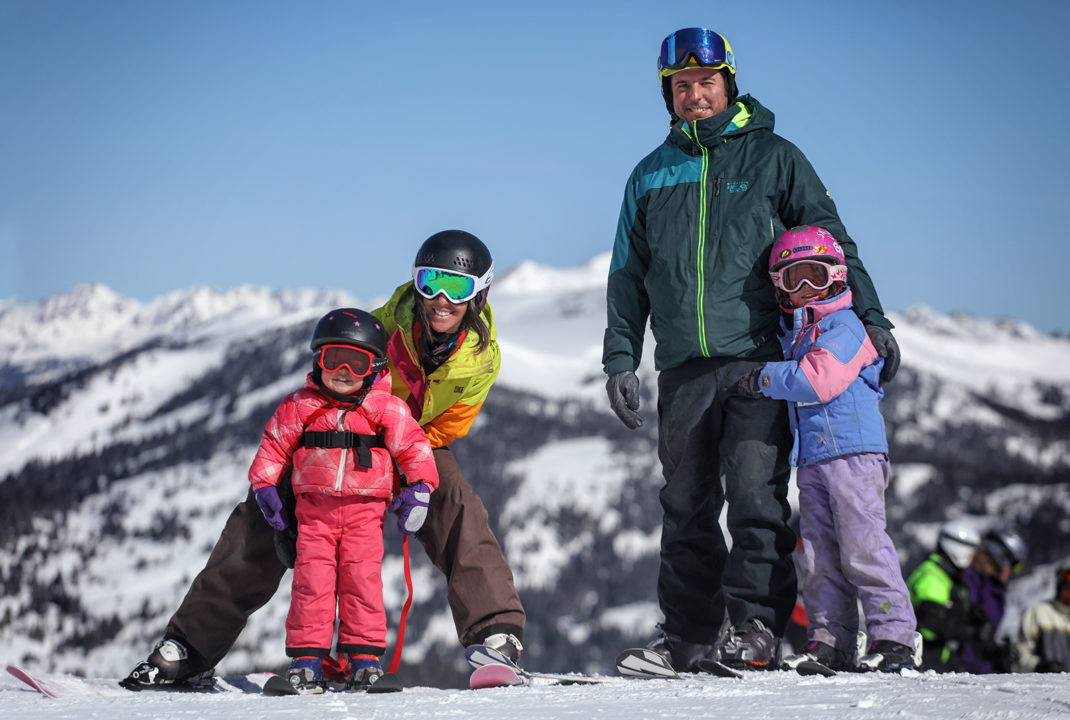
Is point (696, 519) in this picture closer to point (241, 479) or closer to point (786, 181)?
point (786, 181)

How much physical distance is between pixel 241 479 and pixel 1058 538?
9546 cm

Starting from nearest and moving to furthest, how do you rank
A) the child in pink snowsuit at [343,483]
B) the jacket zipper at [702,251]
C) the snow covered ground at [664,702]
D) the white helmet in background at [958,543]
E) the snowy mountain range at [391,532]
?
the snow covered ground at [664,702]
the child in pink snowsuit at [343,483]
the jacket zipper at [702,251]
the white helmet in background at [958,543]
the snowy mountain range at [391,532]

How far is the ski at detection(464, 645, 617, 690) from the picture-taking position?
3.70m

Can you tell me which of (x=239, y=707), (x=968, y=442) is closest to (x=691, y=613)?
(x=239, y=707)

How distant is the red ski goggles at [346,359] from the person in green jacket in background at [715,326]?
1.05m

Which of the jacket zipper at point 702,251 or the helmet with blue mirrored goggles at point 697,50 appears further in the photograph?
the helmet with blue mirrored goggles at point 697,50

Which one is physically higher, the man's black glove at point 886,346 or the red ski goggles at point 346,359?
the man's black glove at point 886,346

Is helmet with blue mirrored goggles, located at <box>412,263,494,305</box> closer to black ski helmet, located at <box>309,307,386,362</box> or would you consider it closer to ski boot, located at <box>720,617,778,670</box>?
black ski helmet, located at <box>309,307,386,362</box>

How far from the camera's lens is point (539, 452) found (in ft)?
473

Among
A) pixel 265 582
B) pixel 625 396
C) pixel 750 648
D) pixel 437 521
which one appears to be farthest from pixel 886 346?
pixel 265 582

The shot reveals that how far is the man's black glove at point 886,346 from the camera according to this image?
13.3ft

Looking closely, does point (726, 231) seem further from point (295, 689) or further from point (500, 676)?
point (295, 689)

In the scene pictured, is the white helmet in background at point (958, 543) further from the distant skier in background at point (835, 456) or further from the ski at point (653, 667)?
the ski at point (653, 667)

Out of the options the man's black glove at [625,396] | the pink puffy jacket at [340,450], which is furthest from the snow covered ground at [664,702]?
the man's black glove at [625,396]
